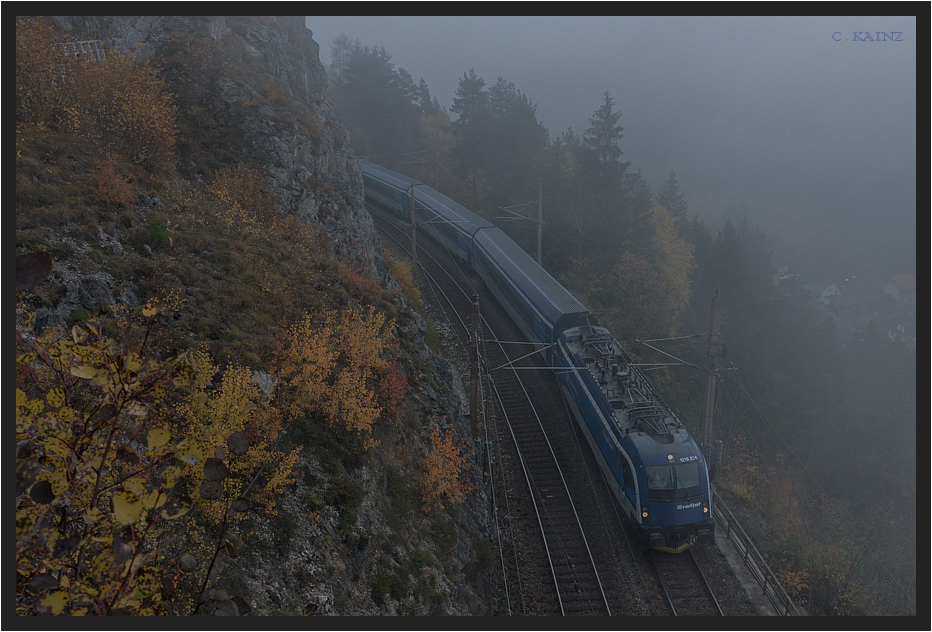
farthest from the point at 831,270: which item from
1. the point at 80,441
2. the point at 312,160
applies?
the point at 80,441

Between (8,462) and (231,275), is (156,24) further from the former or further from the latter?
(8,462)

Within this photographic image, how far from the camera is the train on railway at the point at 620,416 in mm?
15656

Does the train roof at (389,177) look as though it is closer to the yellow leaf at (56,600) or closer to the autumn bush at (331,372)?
the autumn bush at (331,372)

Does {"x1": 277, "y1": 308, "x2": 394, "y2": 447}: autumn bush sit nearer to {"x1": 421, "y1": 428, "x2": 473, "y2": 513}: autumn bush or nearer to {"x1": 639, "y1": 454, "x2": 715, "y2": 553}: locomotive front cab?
{"x1": 421, "y1": 428, "x2": 473, "y2": 513}: autumn bush

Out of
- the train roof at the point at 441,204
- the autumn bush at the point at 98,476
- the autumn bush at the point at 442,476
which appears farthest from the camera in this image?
the train roof at the point at 441,204

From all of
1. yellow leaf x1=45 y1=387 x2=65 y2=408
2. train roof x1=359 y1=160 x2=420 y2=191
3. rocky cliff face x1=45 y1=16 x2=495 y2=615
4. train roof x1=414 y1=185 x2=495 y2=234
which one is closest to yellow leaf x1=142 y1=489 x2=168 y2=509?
yellow leaf x1=45 y1=387 x2=65 y2=408

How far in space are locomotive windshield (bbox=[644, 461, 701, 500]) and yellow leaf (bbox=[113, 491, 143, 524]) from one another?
14906mm

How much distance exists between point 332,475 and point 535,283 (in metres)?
17.7

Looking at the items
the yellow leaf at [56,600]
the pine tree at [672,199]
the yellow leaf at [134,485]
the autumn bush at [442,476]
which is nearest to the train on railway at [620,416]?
the autumn bush at [442,476]

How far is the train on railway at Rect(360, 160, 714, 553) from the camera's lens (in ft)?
51.4

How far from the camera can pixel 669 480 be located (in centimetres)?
1554

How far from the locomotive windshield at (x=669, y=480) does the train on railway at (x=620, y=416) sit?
30mm

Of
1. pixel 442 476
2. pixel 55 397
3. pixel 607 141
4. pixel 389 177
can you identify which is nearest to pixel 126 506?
pixel 55 397

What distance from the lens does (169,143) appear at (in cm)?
1855
